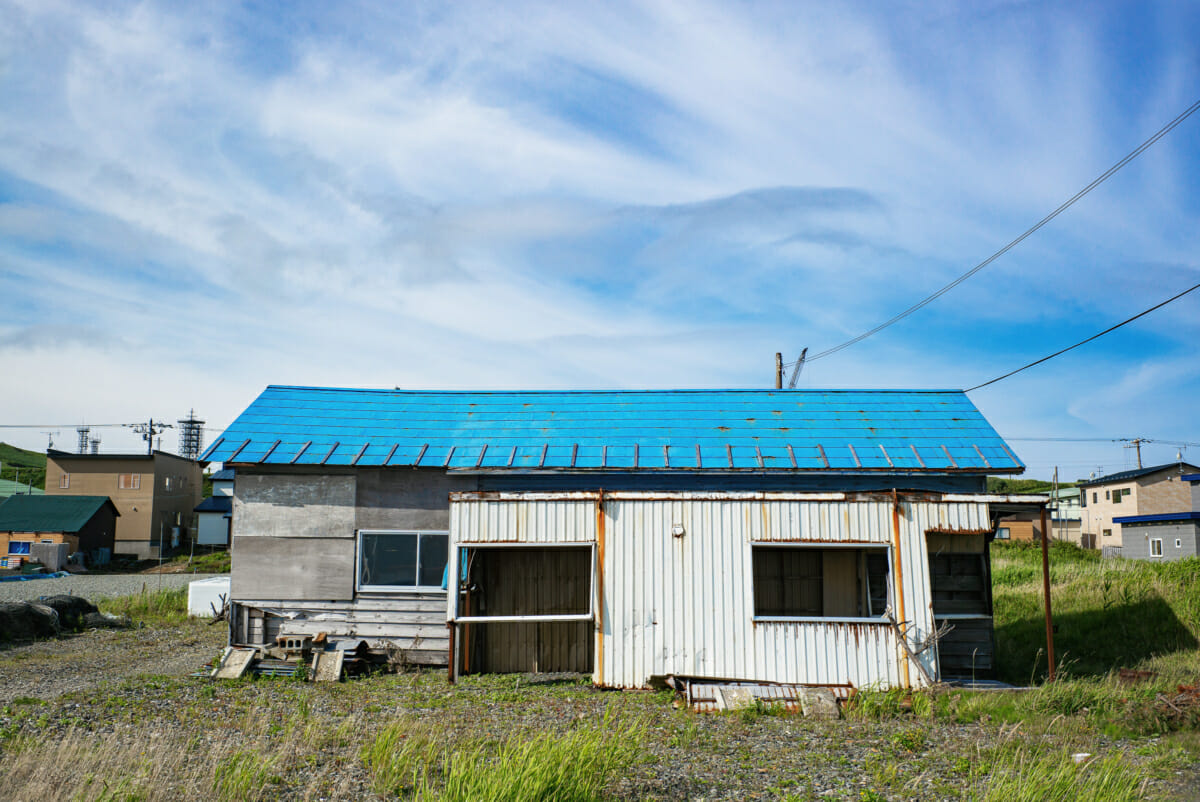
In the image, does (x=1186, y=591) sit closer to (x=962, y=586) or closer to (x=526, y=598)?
(x=962, y=586)

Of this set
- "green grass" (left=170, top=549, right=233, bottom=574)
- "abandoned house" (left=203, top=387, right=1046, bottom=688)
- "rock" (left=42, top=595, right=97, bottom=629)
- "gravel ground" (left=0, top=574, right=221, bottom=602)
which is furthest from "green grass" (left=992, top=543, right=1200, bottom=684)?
"green grass" (left=170, top=549, right=233, bottom=574)

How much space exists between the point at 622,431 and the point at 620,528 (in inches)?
133

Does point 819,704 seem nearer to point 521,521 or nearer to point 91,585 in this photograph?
point 521,521

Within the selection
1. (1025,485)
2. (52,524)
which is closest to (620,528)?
(52,524)

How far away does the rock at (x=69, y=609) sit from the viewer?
60.8 ft

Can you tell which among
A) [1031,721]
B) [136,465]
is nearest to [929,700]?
[1031,721]

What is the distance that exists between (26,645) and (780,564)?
1524 cm

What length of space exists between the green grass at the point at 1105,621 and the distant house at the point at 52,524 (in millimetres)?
41884

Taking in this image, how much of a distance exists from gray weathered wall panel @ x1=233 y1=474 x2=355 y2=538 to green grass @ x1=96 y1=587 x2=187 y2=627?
7.00 metres

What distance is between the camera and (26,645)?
53.6 ft

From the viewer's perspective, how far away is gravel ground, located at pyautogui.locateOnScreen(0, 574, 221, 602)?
1064 inches

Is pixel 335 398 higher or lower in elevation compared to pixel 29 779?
higher

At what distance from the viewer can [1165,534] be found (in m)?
38.0

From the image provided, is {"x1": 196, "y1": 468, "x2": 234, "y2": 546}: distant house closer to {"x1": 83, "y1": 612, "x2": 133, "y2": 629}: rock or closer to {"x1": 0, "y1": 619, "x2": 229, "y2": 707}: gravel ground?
{"x1": 83, "y1": 612, "x2": 133, "y2": 629}: rock
